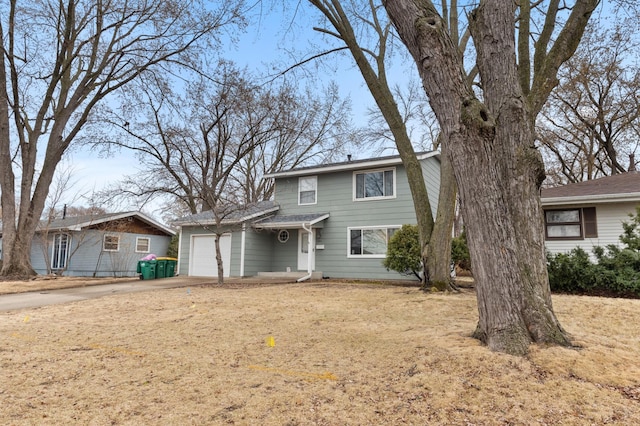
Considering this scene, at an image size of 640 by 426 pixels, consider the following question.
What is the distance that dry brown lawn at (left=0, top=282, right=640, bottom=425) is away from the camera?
2.60 meters

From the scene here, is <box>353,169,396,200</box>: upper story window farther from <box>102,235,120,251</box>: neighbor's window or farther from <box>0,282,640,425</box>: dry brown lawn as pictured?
<box>102,235,120,251</box>: neighbor's window

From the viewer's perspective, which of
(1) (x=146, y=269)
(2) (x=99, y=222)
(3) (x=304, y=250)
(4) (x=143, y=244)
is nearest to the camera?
(1) (x=146, y=269)

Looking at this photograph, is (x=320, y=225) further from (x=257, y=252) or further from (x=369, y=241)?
(x=257, y=252)

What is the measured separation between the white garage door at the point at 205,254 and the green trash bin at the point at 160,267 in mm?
1119

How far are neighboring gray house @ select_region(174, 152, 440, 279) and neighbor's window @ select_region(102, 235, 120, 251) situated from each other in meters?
6.28

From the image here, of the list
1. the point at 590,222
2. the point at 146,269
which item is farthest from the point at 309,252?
the point at 590,222

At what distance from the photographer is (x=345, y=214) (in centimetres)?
1459

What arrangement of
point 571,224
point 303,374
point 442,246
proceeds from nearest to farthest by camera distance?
1. point 303,374
2. point 442,246
3. point 571,224

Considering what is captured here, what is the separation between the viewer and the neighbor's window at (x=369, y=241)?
1365cm

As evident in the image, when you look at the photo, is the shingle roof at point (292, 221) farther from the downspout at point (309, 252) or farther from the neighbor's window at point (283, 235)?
the neighbor's window at point (283, 235)

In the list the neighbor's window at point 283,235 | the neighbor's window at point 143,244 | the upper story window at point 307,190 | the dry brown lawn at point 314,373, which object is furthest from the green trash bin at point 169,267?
the dry brown lawn at point 314,373

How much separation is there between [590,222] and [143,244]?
875 inches

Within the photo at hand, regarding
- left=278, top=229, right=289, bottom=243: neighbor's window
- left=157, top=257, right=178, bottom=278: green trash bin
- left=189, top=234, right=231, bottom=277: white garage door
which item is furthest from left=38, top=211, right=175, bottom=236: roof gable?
left=278, top=229, right=289, bottom=243: neighbor's window

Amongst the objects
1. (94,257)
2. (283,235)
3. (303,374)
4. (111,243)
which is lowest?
(303,374)
